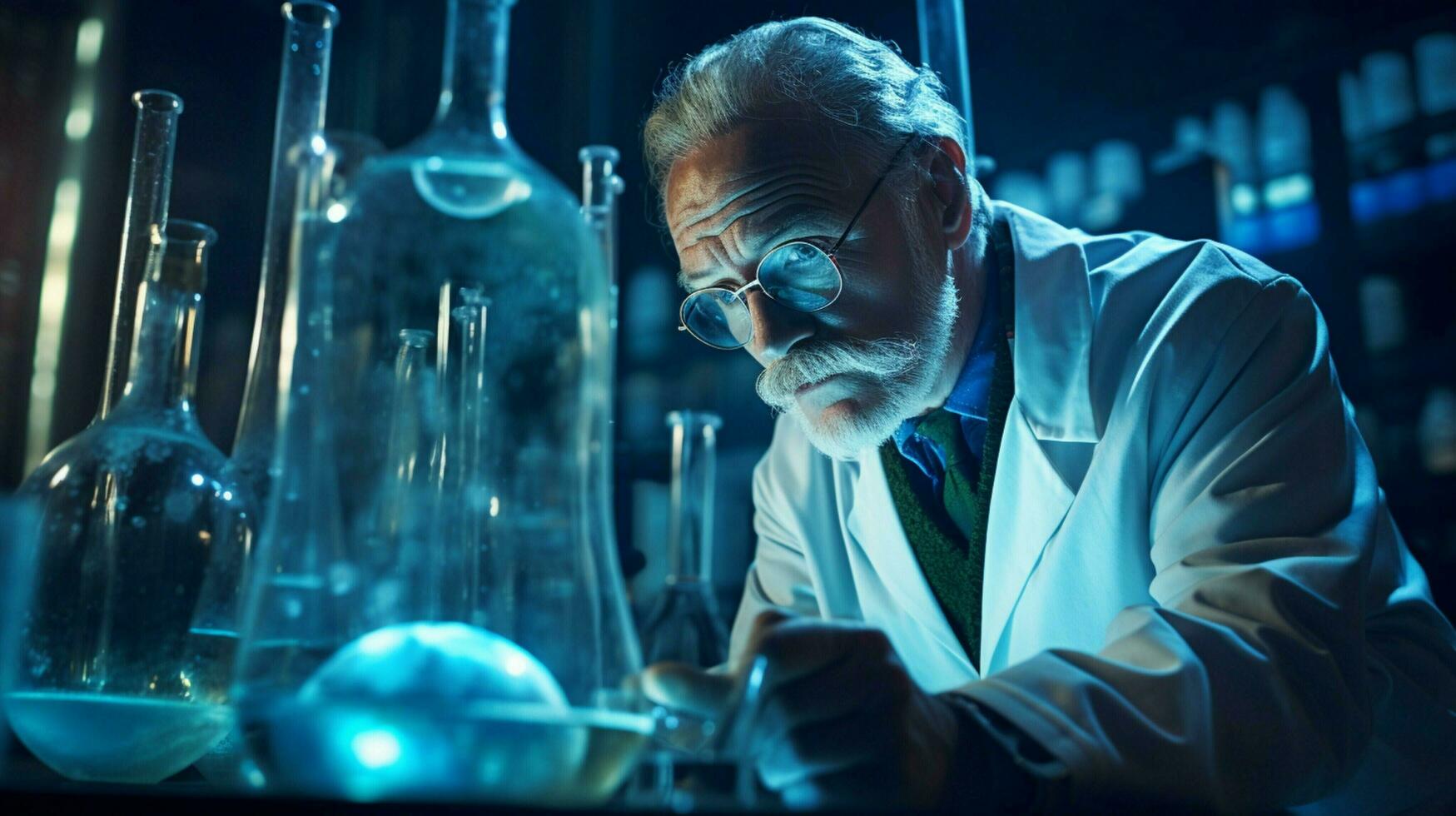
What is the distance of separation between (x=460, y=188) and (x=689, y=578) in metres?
0.25

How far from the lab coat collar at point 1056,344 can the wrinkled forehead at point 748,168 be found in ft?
0.85

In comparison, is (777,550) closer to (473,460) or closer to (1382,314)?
(473,460)

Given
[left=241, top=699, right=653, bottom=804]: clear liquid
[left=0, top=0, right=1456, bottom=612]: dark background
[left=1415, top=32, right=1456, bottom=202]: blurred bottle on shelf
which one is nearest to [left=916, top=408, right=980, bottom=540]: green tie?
[left=0, top=0, right=1456, bottom=612]: dark background

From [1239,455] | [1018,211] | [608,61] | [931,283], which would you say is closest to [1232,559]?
[1239,455]

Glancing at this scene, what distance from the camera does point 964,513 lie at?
140 centimetres

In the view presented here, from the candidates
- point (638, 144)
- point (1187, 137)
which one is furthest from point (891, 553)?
point (1187, 137)

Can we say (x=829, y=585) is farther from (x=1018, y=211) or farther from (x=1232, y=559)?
(x=1232, y=559)

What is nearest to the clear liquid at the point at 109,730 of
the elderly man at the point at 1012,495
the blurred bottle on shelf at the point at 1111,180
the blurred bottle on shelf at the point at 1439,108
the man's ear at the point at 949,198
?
the elderly man at the point at 1012,495

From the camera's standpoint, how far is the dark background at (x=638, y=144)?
4.66 ft

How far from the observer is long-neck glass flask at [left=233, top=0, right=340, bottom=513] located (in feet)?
2.20

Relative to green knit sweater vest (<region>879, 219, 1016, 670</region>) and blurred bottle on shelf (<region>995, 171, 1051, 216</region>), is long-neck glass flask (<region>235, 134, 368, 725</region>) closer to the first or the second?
green knit sweater vest (<region>879, 219, 1016, 670</region>)

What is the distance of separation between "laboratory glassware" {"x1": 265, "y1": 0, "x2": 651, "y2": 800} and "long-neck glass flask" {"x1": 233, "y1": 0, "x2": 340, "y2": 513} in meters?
0.18

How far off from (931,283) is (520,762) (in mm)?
1098

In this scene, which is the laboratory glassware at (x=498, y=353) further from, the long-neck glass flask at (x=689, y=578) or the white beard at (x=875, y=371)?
the white beard at (x=875, y=371)
